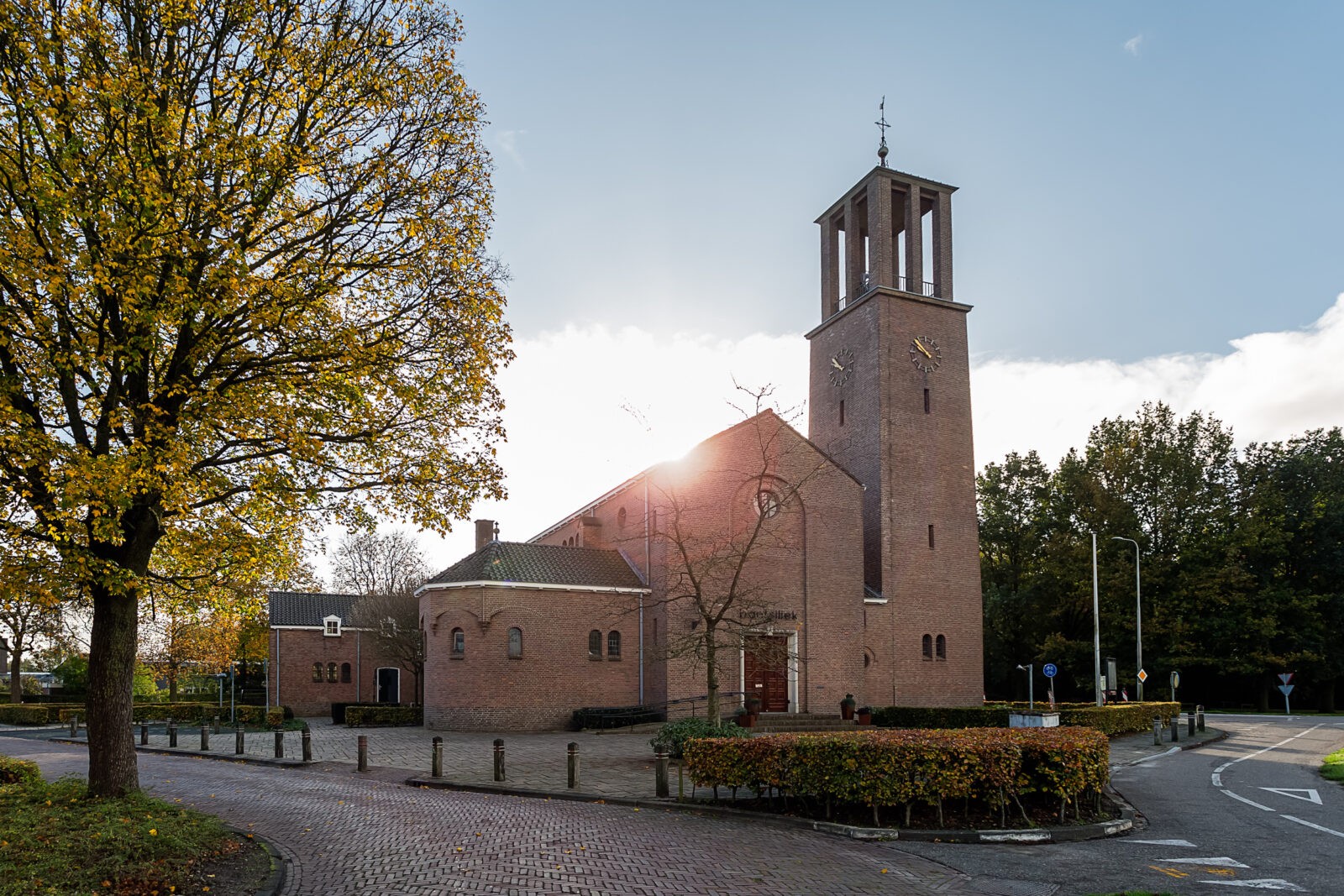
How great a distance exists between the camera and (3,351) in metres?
10.9

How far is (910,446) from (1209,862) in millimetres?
27058

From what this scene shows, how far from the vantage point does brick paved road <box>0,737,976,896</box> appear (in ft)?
31.0

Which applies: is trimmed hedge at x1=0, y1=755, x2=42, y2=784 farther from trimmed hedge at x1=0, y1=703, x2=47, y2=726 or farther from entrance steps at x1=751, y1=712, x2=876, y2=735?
trimmed hedge at x1=0, y1=703, x2=47, y2=726

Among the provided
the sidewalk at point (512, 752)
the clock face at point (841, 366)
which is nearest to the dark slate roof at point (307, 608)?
the sidewalk at point (512, 752)

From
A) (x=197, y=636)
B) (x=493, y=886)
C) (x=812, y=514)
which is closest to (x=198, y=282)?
(x=493, y=886)

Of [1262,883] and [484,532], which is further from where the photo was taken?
[484,532]

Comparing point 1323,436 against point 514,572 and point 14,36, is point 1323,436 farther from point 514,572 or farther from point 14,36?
point 14,36

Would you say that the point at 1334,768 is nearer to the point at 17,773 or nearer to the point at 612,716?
the point at 612,716

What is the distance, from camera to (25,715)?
41375 millimetres

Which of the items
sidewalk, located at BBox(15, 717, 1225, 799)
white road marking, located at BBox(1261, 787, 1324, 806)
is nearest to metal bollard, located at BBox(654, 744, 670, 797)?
sidewalk, located at BBox(15, 717, 1225, 799)

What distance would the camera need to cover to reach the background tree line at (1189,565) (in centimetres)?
4738

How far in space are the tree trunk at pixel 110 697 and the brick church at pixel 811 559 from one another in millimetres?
17984

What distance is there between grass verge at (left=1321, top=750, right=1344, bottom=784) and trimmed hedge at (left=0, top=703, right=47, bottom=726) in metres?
47.4

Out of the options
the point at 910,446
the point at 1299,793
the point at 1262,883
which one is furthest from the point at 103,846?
the point at 910,446
